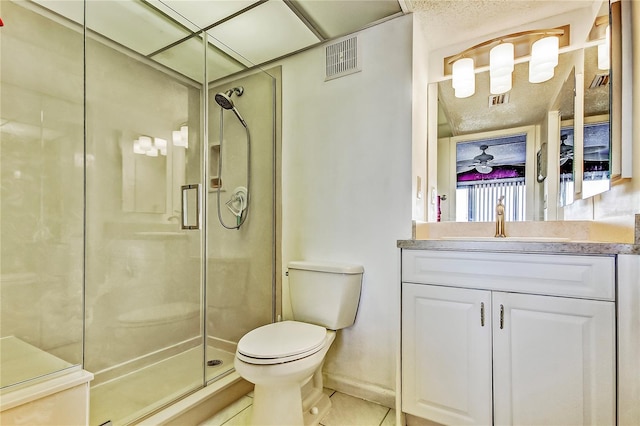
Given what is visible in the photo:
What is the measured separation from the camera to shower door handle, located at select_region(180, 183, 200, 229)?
1963 mm

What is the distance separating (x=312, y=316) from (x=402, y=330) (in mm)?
498

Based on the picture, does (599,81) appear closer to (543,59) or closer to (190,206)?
(543,59)

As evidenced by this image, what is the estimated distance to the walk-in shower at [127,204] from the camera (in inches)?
59.1

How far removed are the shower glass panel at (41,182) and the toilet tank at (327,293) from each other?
1176 millimetres

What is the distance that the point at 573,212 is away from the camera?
1459 mm

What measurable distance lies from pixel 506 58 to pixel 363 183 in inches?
40.4

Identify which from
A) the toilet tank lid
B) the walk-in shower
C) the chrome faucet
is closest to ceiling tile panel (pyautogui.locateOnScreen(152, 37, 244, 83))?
the walk-in shower

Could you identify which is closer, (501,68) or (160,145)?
(501,68)

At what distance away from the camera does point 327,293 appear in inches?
62.7

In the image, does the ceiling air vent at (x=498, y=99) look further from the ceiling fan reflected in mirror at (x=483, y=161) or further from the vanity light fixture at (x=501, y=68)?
the ceiling fan reflected in mirror at (x=483, y=161)

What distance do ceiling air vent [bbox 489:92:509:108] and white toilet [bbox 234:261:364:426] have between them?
1.22m

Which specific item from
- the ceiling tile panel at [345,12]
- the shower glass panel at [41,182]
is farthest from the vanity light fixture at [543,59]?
the shower glass panel at [41,182]

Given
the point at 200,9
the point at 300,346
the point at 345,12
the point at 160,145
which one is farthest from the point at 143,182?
the point at 345,12

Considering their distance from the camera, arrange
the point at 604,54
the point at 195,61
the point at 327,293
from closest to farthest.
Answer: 1. the point at 604,54
2. the point at 327,293
3. the point at 195,61
